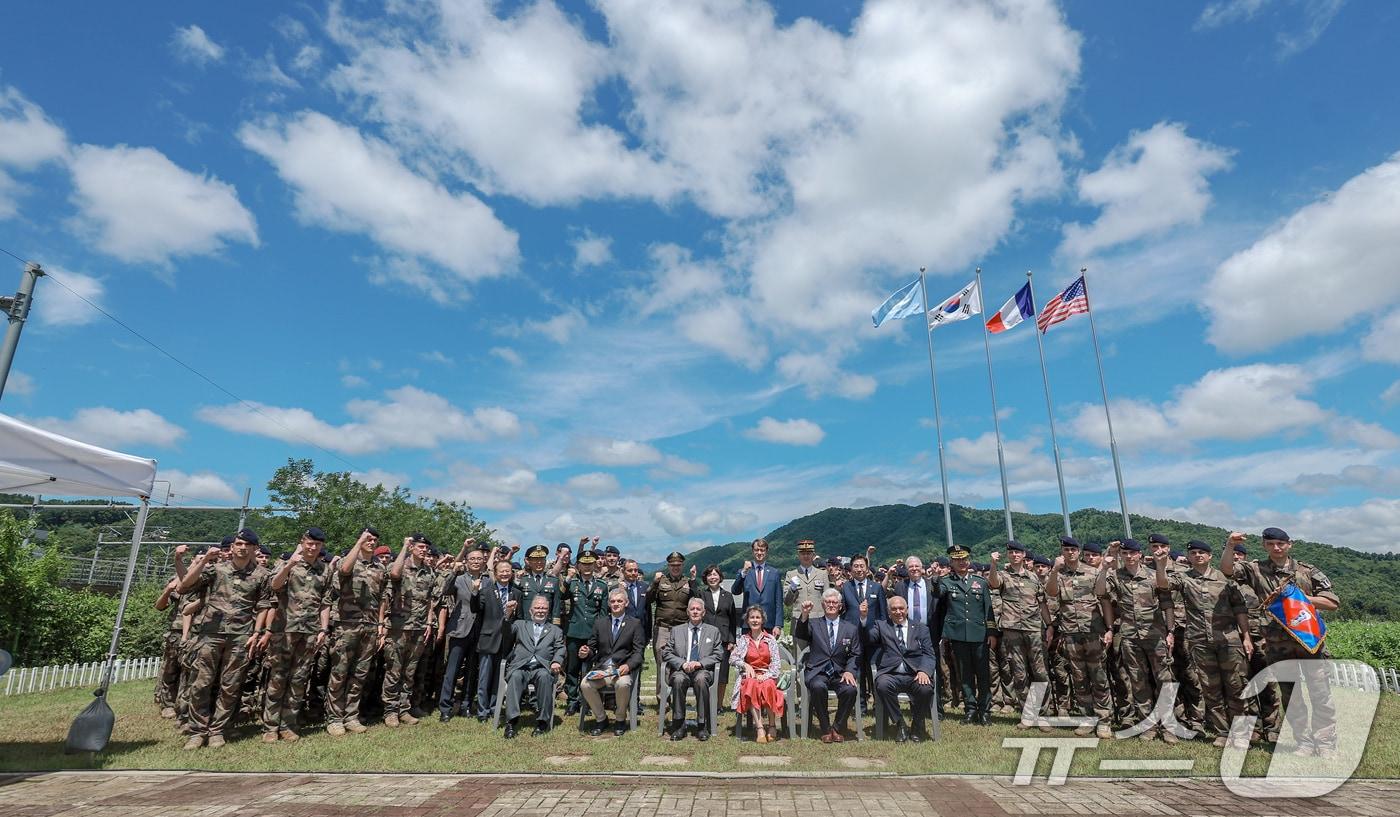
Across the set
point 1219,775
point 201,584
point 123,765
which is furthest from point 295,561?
point 1219,775

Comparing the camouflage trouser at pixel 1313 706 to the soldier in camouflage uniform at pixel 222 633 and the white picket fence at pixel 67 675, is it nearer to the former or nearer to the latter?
the soldier in camouflage uniform at pixel 222 633

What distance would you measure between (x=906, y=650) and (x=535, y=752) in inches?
173

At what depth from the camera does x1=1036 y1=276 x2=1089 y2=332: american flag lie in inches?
853

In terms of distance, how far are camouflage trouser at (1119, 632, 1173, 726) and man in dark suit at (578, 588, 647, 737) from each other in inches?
232

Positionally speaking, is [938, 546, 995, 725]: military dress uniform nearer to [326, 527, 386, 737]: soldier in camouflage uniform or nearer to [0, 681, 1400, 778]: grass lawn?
[0, 681, 1400, 778]: grass lawn

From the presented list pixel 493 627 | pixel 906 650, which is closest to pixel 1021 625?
pixel 906 650

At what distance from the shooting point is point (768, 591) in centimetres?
939

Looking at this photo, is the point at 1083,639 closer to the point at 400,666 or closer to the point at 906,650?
the point at 906,650

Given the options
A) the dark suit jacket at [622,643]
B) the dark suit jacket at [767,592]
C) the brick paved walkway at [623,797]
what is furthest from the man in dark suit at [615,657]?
the brick paved walkway at [623,797]

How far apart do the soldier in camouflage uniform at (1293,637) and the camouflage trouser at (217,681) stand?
10703 millimetres

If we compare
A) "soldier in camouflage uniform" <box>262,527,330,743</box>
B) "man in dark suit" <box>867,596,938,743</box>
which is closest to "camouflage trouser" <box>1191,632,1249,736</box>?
"man in dark suit" <box>867,596,938,743</box>

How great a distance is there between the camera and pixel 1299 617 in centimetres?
680

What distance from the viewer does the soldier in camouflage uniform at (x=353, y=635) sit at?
8.00m

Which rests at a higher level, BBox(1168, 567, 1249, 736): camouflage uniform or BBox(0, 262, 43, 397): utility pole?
BBox(0, 262, 43, 397): utility pole
